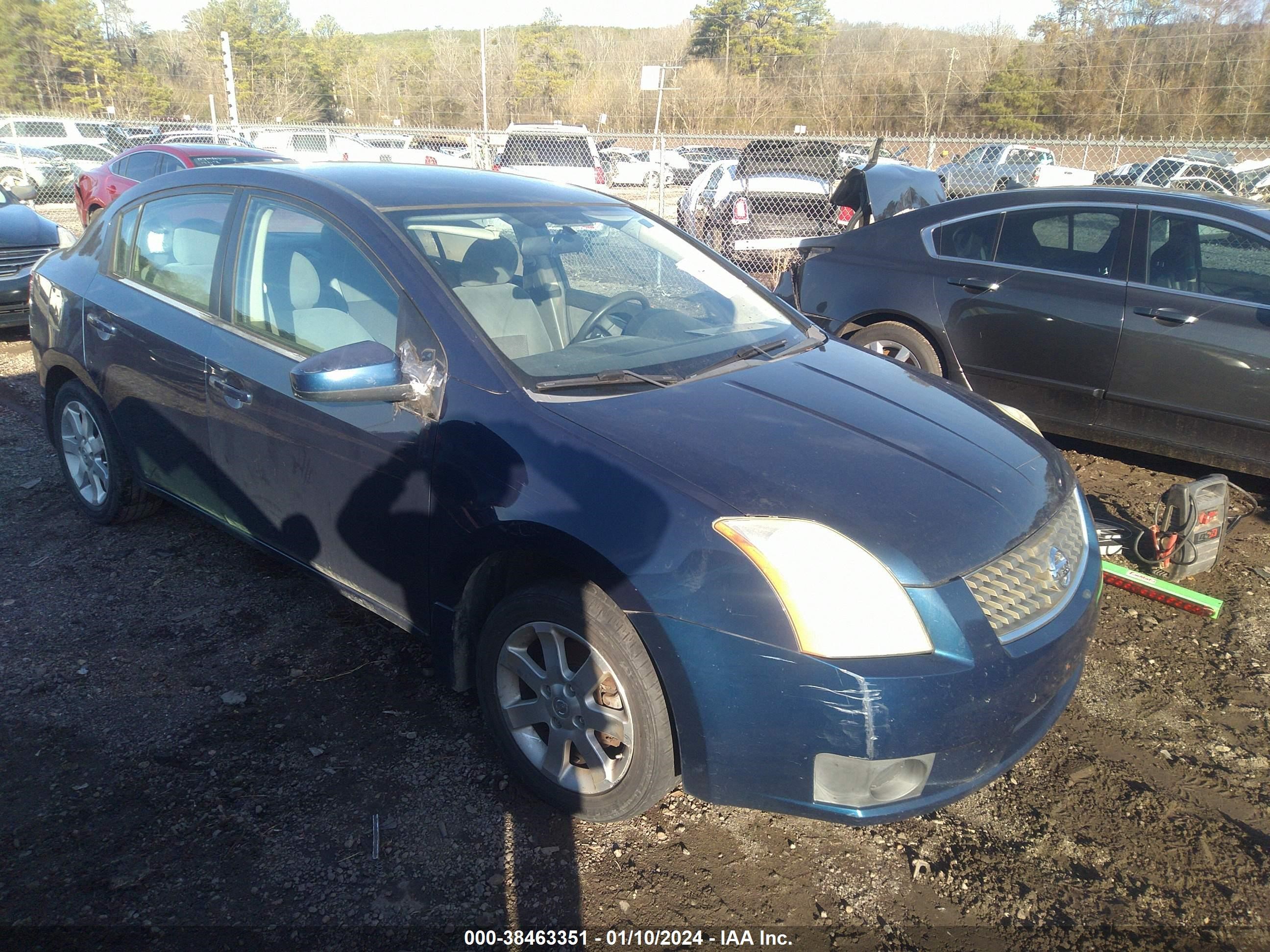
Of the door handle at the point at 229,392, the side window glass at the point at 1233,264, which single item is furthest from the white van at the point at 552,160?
the door handle at the point at 229,392

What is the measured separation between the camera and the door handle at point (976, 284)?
5.27 metres

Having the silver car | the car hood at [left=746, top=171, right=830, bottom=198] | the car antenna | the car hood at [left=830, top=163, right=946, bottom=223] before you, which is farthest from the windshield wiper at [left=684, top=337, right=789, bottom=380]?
the silver car

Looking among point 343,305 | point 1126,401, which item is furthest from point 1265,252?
point 343,305

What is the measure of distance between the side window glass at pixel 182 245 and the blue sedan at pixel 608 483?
0.02 meters

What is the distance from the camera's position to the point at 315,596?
12.3 feet

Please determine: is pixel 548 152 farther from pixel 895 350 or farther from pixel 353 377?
pixel 353 377

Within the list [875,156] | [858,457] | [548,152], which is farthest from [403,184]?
[548,152]

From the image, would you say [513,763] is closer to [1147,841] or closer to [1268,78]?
[1147,841]

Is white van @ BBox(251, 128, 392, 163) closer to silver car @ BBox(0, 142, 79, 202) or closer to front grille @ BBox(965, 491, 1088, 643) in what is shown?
silver car @ BBox(0, 142, 79, 202)

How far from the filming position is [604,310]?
318cm

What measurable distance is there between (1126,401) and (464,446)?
386cm

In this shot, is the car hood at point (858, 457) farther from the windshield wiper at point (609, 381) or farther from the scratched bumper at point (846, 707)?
the scratched bumper at point (846, 707)

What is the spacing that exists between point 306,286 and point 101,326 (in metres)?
1.35

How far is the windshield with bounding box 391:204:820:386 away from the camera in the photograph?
2.84 metres
